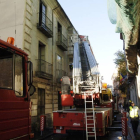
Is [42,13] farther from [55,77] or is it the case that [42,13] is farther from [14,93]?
[14,93]

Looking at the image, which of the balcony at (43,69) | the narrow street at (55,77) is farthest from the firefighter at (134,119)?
the balcony at (43,69)

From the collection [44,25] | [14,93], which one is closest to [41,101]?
[44,25]

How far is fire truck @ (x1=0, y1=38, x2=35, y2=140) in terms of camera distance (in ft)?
11.5

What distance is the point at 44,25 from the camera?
13570mm

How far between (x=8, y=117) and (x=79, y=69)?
756 centimetres

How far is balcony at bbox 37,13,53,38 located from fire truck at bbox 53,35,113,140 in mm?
2830

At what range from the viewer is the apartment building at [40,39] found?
11.5 metres

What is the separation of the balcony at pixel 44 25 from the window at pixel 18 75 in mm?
9178

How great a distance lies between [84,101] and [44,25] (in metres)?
6.89

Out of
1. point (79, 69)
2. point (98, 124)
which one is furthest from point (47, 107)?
point (98, 124)

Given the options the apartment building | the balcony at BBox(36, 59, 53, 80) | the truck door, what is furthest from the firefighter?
the truck door

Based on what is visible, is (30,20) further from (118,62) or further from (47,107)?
(118,62)

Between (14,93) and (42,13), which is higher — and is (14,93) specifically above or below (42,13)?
below

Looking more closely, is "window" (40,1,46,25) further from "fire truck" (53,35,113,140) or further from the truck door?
the truck door
